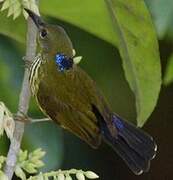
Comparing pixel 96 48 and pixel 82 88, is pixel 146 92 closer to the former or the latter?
pixel 82 88

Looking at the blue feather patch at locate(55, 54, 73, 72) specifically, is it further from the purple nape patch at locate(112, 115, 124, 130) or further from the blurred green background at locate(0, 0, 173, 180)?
the blurred green background at locate(0, 0, 173, 180)

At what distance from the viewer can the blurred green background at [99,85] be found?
1.78 metres

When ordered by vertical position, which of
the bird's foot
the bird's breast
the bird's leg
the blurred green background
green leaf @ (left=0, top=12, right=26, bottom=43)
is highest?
the bird's leg

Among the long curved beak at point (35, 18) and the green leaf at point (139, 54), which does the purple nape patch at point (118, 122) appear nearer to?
the green leaf at point (139, 54)

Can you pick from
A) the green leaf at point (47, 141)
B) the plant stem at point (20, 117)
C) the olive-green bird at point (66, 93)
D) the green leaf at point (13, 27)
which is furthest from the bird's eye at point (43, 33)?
the green leaf at point (47, 141)

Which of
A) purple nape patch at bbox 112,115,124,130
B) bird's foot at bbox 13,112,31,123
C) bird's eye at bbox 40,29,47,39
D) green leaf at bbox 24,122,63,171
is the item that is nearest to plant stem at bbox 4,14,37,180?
bird's foot at bbox 13,112,31,123

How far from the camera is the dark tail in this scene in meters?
1.49

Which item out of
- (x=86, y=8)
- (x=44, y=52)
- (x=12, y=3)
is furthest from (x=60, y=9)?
(x=12, y=3)

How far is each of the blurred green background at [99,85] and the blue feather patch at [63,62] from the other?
0.30m

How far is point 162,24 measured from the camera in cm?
173

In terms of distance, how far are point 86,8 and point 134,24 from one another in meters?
0.20

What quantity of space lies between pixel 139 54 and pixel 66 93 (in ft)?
0.82

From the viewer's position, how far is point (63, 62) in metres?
1.44

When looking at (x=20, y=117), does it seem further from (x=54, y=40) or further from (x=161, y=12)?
(x=161, y=12)
